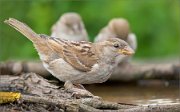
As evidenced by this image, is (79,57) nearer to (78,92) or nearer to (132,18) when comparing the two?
(78,92)

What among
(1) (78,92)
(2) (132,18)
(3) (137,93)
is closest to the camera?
(1) (78,92)

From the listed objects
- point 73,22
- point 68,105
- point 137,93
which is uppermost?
point 73,22

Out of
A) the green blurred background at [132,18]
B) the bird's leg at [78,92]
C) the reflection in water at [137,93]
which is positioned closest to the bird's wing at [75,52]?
the bird's leg at [78,92]

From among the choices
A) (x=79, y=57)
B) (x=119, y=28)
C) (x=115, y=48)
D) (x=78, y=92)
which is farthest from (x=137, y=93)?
(x=119, y=28)

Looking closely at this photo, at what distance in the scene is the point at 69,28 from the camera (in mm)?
10125

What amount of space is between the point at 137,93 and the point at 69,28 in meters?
2.68

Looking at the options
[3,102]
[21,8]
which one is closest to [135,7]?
[21,8]

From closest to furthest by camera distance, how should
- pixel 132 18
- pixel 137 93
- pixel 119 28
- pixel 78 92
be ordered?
pixel 78 92
pixel 137 93
pixel 119 28
pixel 132 18

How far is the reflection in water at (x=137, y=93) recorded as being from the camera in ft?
22.9

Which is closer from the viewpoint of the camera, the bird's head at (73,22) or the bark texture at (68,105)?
the bark texture at (68,105)

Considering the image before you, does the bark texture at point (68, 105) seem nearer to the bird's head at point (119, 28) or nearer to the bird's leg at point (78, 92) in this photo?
the bird's leg at point (78, 92)

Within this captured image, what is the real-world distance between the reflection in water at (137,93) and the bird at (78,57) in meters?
0.49

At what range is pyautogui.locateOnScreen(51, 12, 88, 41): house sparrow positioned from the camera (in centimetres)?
984

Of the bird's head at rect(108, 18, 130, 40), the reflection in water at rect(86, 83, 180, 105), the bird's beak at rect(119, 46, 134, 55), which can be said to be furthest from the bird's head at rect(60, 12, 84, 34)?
the bird's beak at rect(119, 46, 134, 55)
